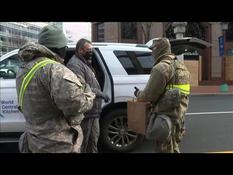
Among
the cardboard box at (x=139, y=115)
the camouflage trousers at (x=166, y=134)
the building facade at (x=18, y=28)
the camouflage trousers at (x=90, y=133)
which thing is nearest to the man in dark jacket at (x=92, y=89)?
the camouflage trousers at (x=90, y=133)

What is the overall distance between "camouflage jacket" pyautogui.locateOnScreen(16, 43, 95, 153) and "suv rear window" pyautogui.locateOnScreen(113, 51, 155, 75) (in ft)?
12.6

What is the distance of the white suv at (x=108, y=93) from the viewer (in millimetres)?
6137

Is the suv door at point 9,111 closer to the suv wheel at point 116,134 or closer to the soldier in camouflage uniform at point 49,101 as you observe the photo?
the suv wheel at point 116,134

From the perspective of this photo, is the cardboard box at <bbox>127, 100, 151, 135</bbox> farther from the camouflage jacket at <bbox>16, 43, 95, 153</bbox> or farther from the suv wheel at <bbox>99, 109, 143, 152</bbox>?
the suv wheel at <bbox>99, 109, 143, 152</bbox>

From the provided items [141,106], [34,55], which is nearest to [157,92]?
[141,106]

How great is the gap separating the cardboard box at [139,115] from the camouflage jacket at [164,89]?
0.08 m

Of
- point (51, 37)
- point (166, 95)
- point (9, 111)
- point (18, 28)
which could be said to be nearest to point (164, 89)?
point (166, 95)

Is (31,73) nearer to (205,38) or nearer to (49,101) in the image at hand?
(49,101)

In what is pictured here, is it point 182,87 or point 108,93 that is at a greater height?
point 182,87

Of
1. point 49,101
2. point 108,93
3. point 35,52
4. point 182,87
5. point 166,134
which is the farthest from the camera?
point 108,93

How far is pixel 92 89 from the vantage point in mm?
5086

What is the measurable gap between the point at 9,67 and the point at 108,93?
1.72m

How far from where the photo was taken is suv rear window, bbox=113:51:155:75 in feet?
21.7
